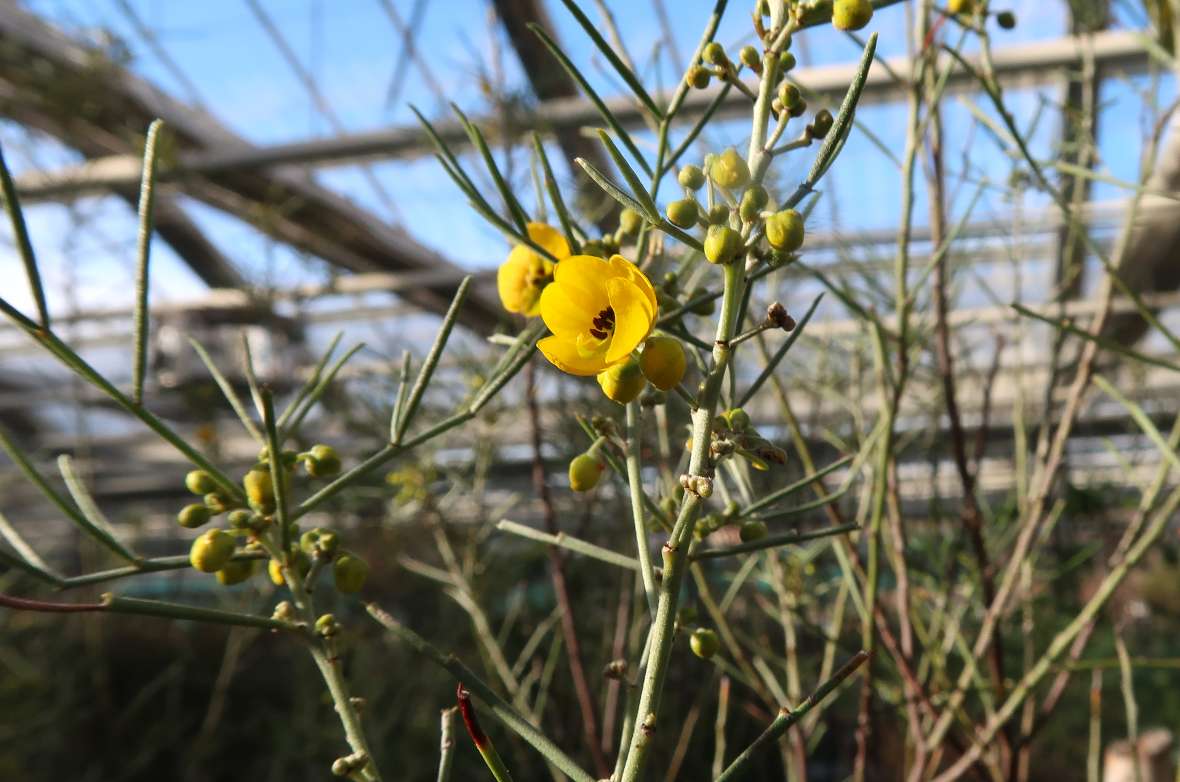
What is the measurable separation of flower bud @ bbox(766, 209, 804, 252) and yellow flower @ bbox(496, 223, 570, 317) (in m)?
0.14

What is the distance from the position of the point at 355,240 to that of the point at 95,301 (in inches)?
81.6

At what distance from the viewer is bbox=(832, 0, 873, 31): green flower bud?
0.34 m

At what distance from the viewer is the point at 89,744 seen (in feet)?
10.4

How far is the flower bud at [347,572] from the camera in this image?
1.22 ft

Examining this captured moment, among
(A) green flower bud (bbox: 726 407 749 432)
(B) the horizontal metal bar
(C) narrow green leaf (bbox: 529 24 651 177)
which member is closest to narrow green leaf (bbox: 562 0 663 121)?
(C) narrow green leaf (bbox: 529 24 651 177)

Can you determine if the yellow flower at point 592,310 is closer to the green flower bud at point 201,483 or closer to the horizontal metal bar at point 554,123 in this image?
the green flower bud at point 201,483

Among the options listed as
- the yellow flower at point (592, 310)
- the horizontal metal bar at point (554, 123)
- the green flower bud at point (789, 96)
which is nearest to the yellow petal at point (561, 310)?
the yellow flower at point (592, 310)

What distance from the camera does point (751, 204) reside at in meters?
0.32

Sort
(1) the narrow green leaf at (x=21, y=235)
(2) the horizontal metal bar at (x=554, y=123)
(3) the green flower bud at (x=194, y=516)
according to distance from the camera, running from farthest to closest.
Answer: (2) the horizontal metal bar at (x=554, y=123)
(3) the green flower bud at (x=194, y=516)
(1) the narrow green leaf at (x=21, y=235)

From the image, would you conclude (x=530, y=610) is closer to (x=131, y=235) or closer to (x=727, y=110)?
(x=727, y=110)

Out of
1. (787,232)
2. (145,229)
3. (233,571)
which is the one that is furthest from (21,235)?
(787,232)

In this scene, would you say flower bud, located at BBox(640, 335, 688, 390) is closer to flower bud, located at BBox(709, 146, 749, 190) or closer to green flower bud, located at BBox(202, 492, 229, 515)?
flower bud, located at BBox(709, 146, 749, 190)

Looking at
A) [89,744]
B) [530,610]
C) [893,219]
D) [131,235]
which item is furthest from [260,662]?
[893,219]

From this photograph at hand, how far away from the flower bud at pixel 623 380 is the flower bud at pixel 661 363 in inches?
0.5
